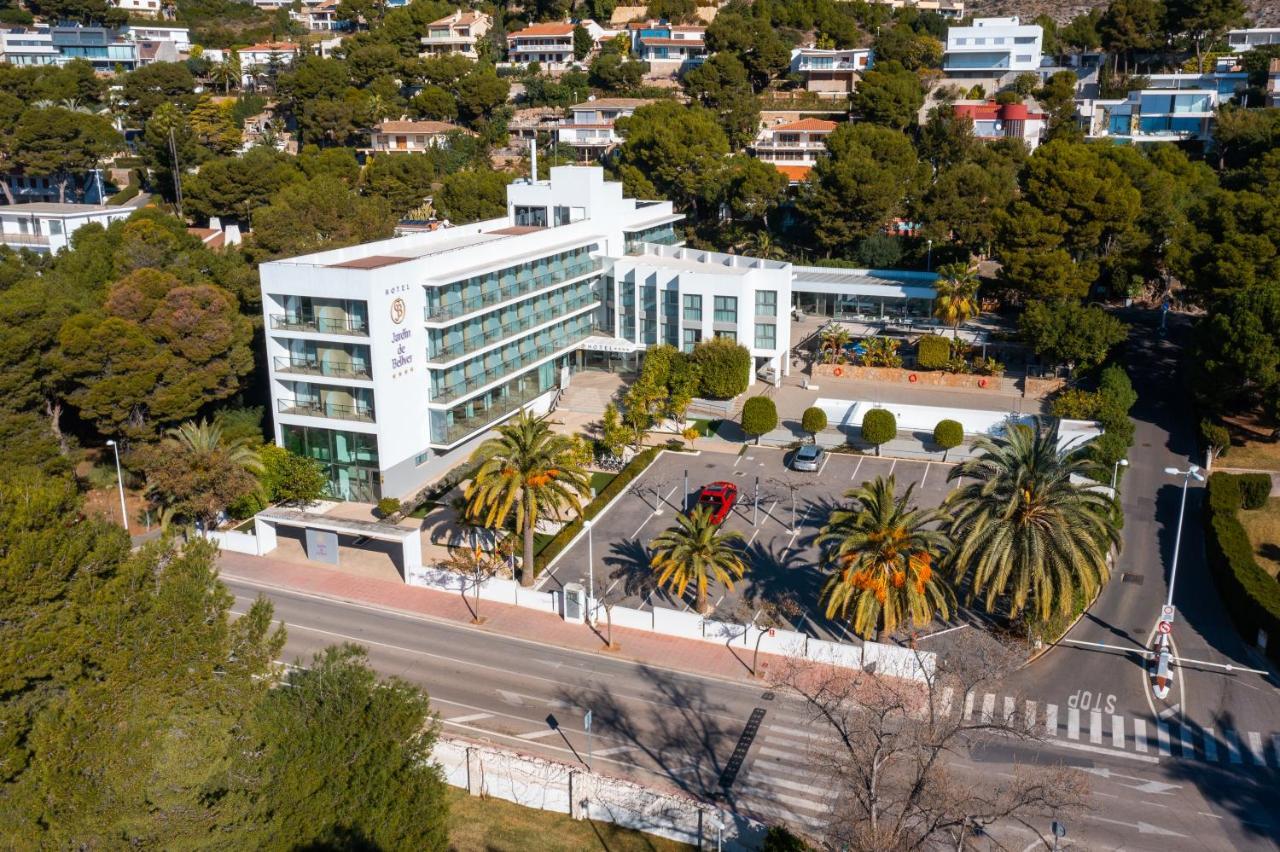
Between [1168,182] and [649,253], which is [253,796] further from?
[1168,182]

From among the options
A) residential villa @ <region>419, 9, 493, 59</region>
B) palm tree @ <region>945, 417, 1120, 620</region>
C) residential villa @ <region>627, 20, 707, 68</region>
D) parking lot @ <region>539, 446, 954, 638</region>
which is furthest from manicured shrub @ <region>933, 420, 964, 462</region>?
residential villa @ <region>419, 9, 493, 59</region>

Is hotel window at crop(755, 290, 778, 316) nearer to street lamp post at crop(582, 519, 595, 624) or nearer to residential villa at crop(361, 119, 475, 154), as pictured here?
street lamp post at crop(582, 519, 595, 624)

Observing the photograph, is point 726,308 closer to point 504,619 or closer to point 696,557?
point 696,557

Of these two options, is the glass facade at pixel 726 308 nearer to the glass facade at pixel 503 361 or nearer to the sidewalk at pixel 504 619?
the glass facade at pixel 503 361

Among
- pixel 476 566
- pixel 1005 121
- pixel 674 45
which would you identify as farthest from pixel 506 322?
pixel 674 45

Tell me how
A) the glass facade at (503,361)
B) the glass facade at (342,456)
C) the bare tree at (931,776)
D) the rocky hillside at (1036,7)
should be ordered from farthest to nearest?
Result: the rocky hillside at (1036,7) < the glass facade at (503,361) < the glass facade at (342,456) < the bare tree at (931,776)

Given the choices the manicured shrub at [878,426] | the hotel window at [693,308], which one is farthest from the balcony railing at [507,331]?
the manicured shrub at [878,426]
